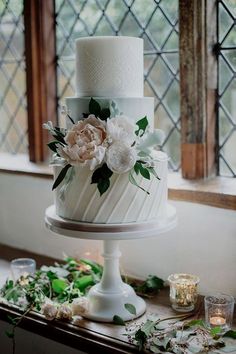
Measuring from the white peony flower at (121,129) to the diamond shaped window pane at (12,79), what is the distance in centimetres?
103

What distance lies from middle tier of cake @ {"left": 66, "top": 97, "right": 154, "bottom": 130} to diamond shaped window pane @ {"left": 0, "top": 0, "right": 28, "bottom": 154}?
877 millimetres

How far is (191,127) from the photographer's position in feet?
6.13

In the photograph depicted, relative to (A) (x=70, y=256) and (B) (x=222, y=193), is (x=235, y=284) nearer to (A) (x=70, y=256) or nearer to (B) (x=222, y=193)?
(B) (x=222, y=193)

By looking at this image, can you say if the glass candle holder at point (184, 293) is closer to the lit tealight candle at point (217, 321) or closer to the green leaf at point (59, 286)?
the lit tealight candle at point (217, 321)

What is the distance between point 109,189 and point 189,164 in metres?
0.46

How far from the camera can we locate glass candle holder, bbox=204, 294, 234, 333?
5.13 feet

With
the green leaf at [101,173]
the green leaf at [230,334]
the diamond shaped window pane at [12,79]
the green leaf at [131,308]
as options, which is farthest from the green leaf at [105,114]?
the diamond shaped window pane at [12,79]

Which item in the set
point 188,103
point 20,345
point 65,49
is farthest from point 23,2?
point 20,345

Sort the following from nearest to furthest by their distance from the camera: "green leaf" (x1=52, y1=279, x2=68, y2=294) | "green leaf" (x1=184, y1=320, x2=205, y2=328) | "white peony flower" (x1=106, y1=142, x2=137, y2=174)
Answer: "white peony flower" (x1=106, y1=142, x2=137, y2=174) < "green leaf" (x1=184, y1=320, x2=205, y2=328) < "green leaf" (x1=52, y1=279, x2=68, y2=294)

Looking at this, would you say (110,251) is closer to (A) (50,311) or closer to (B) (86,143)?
(A) (50,311)

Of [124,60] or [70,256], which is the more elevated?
[124,60]

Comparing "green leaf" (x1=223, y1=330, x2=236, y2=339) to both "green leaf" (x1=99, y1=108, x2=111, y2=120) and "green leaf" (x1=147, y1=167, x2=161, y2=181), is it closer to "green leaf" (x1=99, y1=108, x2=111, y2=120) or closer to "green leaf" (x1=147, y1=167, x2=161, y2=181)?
"green leaf" (x1=147, y1=167, x2=161, y2=181)

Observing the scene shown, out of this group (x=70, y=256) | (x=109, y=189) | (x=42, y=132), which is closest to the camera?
(x=109, y=189)

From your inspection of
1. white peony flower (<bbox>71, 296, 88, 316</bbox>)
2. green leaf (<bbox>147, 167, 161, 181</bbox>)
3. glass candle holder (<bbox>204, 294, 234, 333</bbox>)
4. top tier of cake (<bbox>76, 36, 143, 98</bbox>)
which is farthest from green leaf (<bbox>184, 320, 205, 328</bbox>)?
top tier of cake (<bbox>76, 36, 143, 98</bbox>)
